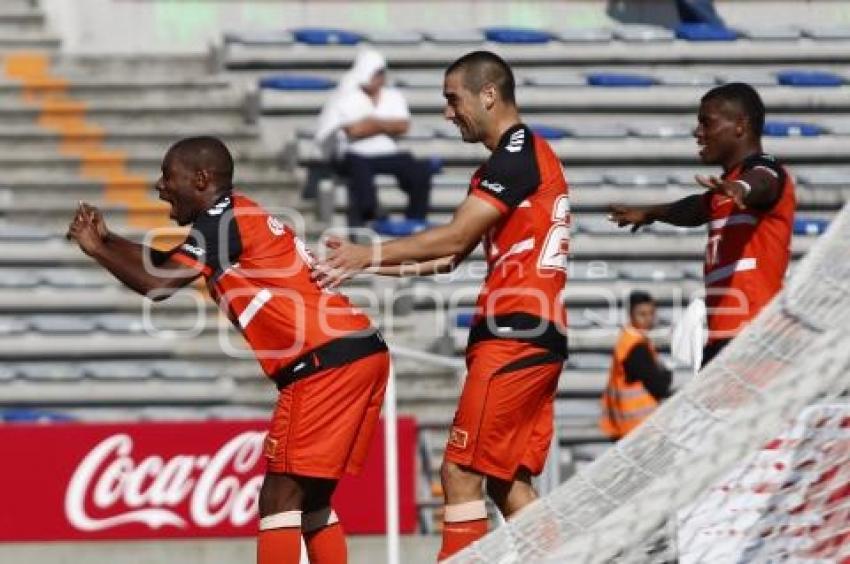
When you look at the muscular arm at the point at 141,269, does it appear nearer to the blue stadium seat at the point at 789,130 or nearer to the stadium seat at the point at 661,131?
the stadium seat at the point at 661,131

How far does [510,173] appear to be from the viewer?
741 cm

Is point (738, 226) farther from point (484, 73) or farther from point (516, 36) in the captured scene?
point (516, 36)

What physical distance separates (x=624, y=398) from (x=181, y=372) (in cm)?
327

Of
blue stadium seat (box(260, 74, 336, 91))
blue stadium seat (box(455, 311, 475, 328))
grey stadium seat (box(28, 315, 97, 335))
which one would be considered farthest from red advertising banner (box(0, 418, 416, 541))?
blue stadium seat (box(260, 74, 336, 91))

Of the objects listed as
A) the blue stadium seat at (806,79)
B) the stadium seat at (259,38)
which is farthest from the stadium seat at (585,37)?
the stadium seat at (259,38)

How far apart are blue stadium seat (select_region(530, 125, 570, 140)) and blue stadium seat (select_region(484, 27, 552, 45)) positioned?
1027 millimetres

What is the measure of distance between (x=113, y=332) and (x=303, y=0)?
462 cm

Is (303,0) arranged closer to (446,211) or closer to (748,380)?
(446,211)

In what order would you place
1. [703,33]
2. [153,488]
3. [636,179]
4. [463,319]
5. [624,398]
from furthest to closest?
[703,33] → [636,179] → [463,319] → [624,398] → [153,488]

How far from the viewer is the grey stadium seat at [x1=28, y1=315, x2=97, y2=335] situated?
1513 cm

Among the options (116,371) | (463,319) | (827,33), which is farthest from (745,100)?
(827,33)

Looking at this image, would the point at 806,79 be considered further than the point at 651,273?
Yes

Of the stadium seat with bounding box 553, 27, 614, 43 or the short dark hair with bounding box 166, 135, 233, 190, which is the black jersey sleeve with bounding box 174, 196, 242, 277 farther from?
the stadium seat with bounding box 553, 27, 614, 43

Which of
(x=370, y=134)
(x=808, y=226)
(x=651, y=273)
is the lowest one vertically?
(x=651, y=273)
